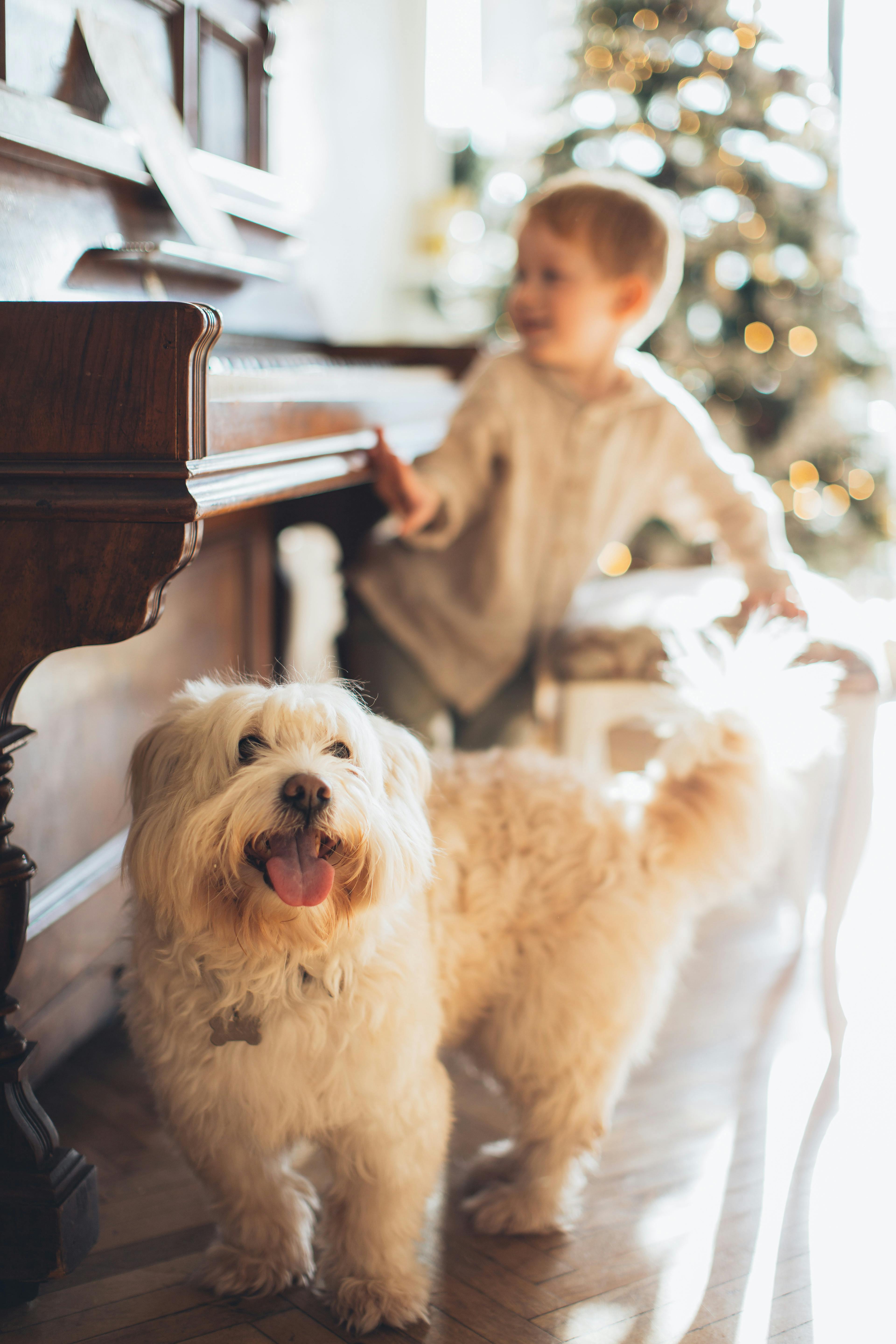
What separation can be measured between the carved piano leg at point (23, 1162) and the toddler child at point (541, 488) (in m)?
0.97

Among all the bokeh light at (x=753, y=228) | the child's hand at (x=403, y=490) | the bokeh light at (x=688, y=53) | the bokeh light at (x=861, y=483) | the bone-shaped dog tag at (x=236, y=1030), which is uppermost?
the bokeh light at (x=688, y=53)

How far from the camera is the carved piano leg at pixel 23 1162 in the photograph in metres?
1.10

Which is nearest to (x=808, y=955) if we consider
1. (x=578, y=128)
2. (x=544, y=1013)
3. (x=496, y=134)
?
(x=544, y=1013)

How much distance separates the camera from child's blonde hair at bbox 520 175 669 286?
1.90 meters

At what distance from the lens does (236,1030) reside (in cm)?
108

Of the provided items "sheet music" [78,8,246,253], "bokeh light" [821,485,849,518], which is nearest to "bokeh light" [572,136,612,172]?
"bokeh light" [821,485,849,518]

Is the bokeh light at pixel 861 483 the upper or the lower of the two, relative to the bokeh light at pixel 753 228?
lower

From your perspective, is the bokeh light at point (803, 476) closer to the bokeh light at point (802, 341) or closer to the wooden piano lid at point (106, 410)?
the bokeh light at point (802, 341)

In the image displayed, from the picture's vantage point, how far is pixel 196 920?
1009 millimetres

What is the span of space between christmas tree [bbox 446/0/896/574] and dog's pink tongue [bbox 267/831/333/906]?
280 centimetres

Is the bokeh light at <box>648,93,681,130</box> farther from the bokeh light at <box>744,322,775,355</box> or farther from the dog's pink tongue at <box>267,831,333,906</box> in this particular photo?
the dog's pink tongue at <box>267,831,333,906</box>

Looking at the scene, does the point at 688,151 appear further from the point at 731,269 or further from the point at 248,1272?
the point at 248,1272

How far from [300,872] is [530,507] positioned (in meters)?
1.19

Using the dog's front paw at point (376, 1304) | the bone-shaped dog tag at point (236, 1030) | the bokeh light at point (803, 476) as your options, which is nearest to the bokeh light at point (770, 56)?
the bokeh light at point (803, 476)
